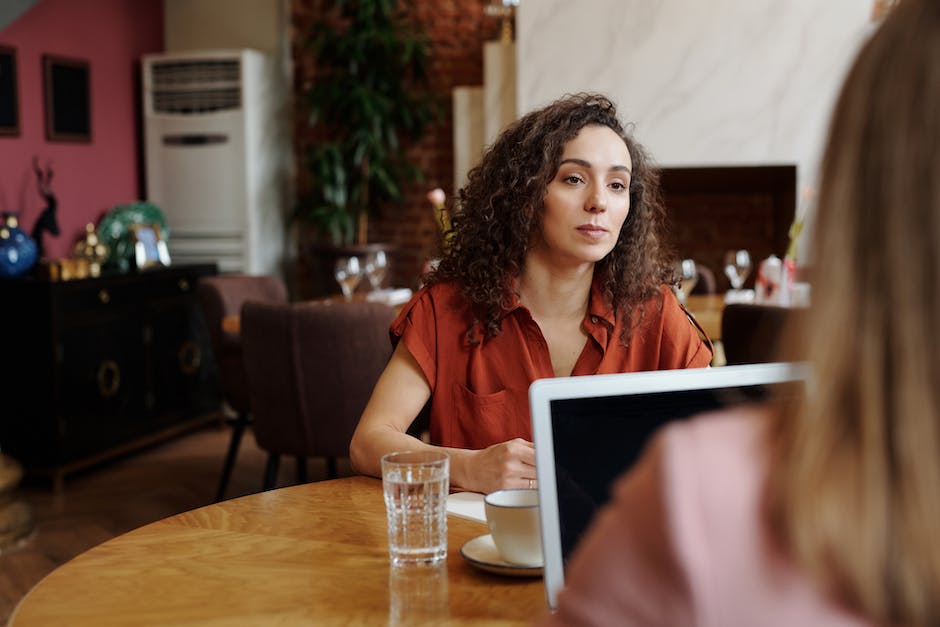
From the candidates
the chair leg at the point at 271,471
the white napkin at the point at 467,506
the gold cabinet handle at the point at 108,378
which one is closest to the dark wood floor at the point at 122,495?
the gold cabinet handle at the point at 108,378

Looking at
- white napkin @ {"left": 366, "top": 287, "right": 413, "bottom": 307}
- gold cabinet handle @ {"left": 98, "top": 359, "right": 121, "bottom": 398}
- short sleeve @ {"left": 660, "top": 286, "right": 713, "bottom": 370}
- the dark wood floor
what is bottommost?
the dark wood floor

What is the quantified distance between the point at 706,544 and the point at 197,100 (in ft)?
19.3

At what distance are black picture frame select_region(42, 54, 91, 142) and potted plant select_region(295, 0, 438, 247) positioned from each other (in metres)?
1.20

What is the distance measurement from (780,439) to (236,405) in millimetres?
3664

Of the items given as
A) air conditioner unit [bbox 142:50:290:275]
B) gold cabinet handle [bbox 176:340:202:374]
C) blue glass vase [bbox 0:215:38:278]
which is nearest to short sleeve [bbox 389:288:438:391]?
blue glass vase [bbox 0:215:38:278]

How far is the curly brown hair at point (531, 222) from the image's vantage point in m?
1.80

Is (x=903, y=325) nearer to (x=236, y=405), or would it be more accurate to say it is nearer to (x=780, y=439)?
(x=780, y=439)

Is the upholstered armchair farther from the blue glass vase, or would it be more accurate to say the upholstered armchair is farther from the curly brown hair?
the blue glass vase

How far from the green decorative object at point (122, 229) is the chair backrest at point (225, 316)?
1289 mm

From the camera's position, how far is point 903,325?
0.47 metres

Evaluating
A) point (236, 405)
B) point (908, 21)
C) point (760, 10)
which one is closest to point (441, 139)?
point (760, 10)

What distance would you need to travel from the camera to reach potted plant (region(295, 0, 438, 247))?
5859 millimetres

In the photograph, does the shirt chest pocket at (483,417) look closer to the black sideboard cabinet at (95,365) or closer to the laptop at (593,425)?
the laptop at (593,425)

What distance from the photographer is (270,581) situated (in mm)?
1110
